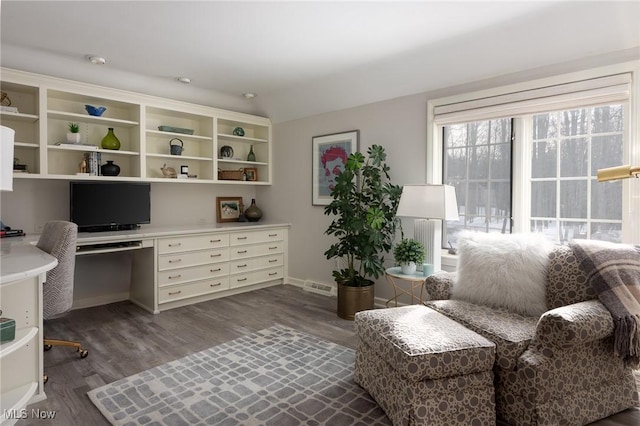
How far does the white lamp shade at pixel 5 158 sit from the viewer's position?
59.3 inches

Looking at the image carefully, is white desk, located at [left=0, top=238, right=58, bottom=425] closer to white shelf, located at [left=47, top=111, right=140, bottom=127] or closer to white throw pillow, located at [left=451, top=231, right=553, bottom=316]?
white shelf, located at [left=47, top=111, right=140, bottom=127]

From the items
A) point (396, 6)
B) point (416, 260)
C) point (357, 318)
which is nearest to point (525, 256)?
point (416, 260)

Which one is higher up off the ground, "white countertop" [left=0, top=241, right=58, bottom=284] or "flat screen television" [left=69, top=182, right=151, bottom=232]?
"flat screen television" [left=69, top=182, right=151, bottom=232]

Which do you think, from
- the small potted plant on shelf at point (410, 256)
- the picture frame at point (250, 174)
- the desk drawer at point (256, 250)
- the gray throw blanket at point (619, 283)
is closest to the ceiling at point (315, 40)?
the picture frame at point (250, 174)

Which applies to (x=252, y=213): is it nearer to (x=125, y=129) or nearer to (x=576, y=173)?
(x=125, y=129)

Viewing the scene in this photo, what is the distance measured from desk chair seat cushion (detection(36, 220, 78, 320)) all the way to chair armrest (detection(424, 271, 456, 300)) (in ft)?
8.06

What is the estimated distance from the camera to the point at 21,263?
75.9 inches

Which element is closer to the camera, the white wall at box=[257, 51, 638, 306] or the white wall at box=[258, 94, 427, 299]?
the white wall at box=[257, 51, 638, 306]

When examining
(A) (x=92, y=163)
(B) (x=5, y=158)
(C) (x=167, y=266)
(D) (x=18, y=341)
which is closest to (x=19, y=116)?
(A) (x=92, y=163)

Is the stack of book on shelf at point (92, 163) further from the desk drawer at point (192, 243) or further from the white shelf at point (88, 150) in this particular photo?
the desk drawer at point (192, 243)

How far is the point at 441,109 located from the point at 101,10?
9.25 ft

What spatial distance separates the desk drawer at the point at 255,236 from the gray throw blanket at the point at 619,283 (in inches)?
129

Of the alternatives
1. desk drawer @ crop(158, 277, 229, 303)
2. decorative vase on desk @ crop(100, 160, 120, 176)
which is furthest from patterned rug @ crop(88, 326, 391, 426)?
decorative vase on desk @ crop(100, 160, 120, 176)

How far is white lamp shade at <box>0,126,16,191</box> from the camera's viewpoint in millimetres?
1507
